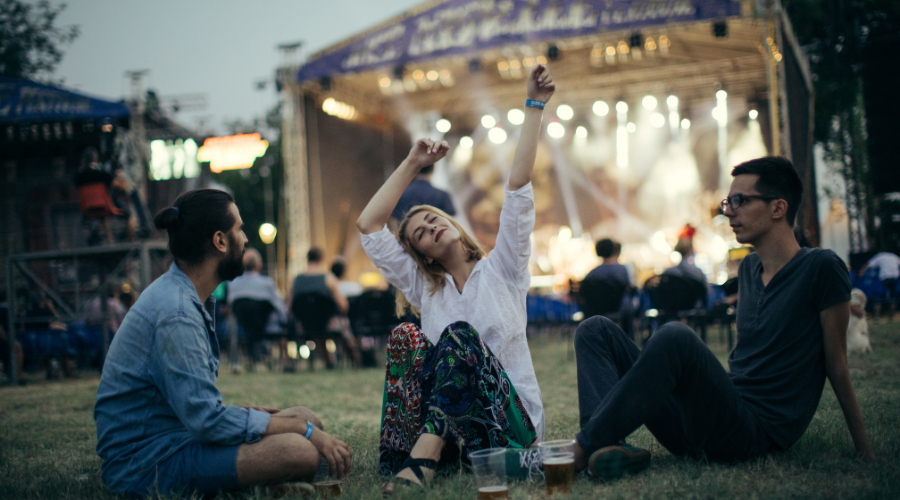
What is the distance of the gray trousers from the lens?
1.77 m

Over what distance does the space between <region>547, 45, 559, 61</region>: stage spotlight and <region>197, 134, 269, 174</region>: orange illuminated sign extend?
10253 mm

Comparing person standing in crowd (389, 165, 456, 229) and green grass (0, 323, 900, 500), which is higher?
person standing in crowd (389, 165, 456, 229)

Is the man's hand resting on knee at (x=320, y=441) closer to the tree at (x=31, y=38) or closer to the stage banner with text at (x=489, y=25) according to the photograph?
the stage banner with text at (x=489, y=25)

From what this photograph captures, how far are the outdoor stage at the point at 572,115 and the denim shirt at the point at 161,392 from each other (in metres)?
9.74

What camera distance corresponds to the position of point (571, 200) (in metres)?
15.4

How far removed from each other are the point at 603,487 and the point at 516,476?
0.31 meters

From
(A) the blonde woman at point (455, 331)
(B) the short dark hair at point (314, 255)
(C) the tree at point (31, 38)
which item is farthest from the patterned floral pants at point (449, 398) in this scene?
(C) the tree at point (31, 38)

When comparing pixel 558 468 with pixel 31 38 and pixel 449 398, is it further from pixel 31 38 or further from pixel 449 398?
pixel 31 38

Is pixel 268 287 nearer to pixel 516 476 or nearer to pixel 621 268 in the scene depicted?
pixel 621 268

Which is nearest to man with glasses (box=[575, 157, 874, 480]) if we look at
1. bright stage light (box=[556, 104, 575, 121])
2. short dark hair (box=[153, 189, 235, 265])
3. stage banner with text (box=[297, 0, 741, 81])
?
short dark hair (box=[153, 189, 235, 265])

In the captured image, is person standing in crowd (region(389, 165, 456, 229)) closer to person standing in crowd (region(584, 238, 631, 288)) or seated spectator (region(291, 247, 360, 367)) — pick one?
person standing in crowd (region(584, 238, 631, 288))

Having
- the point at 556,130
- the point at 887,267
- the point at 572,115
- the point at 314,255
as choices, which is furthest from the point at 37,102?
the point at 887,267

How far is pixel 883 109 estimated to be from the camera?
845 cm

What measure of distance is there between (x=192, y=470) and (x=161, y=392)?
0.24 meters
